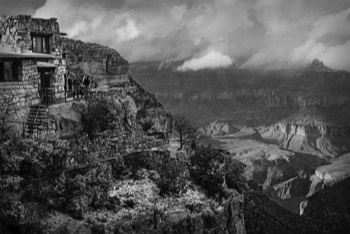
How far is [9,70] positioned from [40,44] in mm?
6483

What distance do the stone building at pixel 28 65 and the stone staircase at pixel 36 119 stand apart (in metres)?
0.51

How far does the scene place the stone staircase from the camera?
1684 inches

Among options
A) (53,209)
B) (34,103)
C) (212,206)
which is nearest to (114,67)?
(34,103)

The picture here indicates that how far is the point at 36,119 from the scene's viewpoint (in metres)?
43.4

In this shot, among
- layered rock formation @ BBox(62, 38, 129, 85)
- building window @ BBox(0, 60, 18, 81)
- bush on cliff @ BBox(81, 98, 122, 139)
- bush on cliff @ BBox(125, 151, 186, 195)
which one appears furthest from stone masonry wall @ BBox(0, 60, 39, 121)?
layered rock formation @ BBox(62, 38, 129, 85)

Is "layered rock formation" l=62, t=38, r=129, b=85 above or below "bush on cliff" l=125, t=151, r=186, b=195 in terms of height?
above

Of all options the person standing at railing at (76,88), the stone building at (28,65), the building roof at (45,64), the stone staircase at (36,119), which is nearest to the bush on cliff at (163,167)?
the stone staircase at (36,119)

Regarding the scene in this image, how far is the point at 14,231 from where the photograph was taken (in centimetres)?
3325

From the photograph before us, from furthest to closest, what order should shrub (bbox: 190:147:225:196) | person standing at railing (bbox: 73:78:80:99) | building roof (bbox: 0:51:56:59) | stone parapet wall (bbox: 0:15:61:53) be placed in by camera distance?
person standing at railing (bbox: 73:78:80:99)
shrub (bbox: 190:147:225:196)
stone parapet wall (bbox: 0:15:61:53)
building roof (bbox: 0:51:56:59)

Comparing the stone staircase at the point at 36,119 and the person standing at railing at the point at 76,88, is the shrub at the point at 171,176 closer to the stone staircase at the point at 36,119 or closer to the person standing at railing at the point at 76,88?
the stone staircase at the point at 36,119

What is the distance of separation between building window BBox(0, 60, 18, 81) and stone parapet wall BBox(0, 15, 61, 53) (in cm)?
165

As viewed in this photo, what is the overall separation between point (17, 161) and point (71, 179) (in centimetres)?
421

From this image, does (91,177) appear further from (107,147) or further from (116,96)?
(116,96)

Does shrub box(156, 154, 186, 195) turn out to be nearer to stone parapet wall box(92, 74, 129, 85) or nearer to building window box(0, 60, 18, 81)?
building window box(0, 60, 18, 81)
